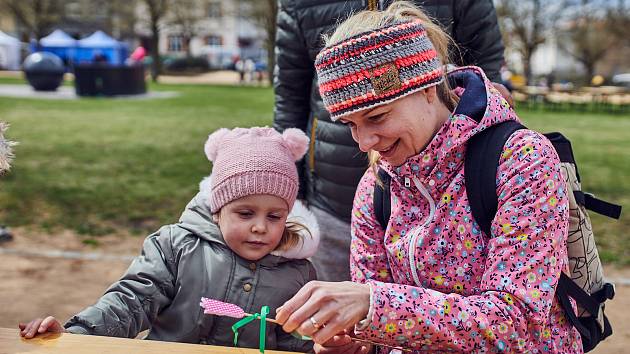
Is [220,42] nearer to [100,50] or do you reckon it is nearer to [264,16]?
[100,50]

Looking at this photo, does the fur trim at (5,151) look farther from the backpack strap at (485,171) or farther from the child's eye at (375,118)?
the backpack strap at (485,171)

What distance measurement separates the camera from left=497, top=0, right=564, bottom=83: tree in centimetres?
4338

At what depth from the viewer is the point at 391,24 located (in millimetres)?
1688

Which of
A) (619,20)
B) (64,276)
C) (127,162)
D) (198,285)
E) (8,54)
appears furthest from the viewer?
(8,54)

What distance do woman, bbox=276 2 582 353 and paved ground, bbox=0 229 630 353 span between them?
9.54 ft

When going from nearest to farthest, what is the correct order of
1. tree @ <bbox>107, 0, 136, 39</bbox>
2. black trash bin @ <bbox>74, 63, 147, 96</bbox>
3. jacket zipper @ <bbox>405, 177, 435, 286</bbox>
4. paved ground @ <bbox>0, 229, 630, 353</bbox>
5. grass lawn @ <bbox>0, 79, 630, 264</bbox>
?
jacket zipper @ <bbox>405, 177, 435, 286</bbox> → paved ground @ <bbox>0, 229, 630, 353</bbox> → grass lawn @ <bbox>0, 79, 630, 264</bbox> → black trash bin @ <bbox>74, 63, 147, 96</bbox> → tree @ <bbox>107, 0, 136, 39</bbox>

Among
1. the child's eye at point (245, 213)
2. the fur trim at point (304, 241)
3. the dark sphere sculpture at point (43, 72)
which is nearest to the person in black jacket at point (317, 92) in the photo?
the fur trim at point (304, 241)

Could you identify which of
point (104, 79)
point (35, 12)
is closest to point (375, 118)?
point (104, 79)

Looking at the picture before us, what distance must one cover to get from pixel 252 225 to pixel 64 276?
11.8 feet

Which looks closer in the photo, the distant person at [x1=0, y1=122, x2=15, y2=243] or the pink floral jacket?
the pink floral jacket

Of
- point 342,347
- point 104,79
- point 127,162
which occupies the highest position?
point 342,347

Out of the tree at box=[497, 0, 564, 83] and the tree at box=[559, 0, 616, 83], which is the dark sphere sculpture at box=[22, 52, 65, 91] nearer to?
the tree at box=[497, 0, 564, 83]

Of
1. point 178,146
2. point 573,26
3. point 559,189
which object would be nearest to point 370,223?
point 559,189

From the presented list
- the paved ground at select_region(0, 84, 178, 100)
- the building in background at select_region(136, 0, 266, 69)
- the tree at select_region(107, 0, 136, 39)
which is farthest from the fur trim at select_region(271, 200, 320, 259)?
the building in background at select_region(136, 0, 266, 69)
